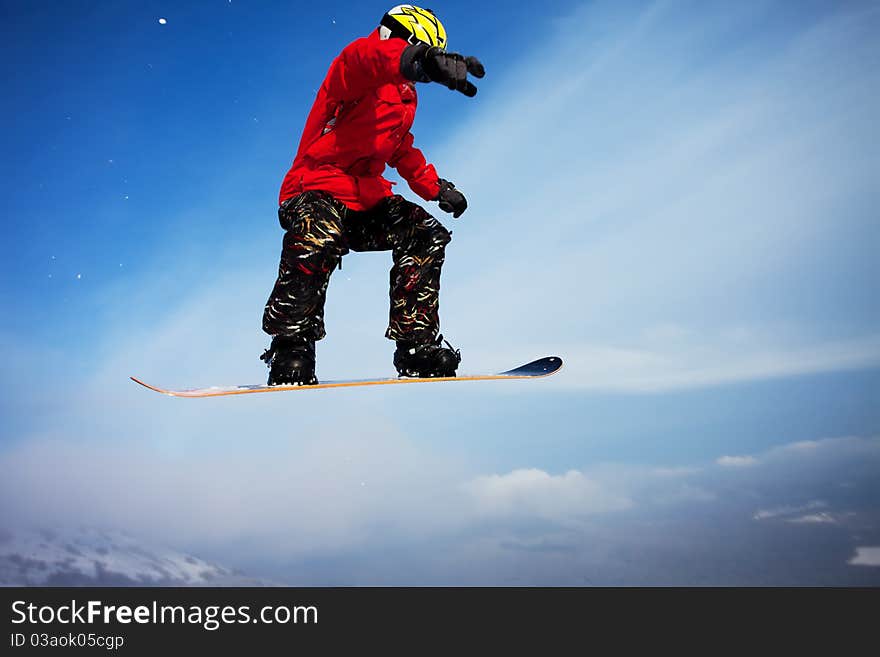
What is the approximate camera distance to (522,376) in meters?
3.54

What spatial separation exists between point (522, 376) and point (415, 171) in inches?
48.4

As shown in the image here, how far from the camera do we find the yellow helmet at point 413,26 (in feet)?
10.7

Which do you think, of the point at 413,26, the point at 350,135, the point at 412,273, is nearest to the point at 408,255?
the point at 412,273

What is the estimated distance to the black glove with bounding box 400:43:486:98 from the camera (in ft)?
8.75

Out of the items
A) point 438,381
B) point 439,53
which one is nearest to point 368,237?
point 438,381

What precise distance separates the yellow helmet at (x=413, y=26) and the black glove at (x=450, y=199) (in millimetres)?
757

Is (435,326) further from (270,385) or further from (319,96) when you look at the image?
(319,96)

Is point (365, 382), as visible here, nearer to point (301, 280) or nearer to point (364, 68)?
point (301, 280)

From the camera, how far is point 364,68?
3051 millimetres

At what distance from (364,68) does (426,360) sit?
1.41 m

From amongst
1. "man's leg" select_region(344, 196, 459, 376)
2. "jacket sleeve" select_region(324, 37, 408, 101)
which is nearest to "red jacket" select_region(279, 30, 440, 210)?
"jacket sleeve" select_region(324, 37, 408, 101)

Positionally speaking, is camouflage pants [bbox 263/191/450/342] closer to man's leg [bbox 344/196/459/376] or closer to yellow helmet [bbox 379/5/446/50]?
man's leg [bbox 344/196/459/376]

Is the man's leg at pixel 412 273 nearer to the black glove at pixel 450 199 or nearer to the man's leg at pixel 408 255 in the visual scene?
the man's leg at pixel 408 255

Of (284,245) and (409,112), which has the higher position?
(409,112)
